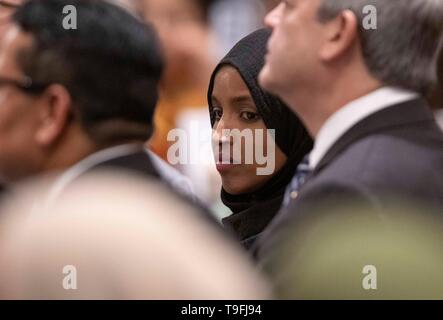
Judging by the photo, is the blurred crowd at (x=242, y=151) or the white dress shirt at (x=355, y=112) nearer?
the blurred crowd at (x=242, y=151)

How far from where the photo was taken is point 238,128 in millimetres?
1997

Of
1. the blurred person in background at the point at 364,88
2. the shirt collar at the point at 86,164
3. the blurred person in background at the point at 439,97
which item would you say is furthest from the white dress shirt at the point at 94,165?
the blurred person in background at the point at 439,97

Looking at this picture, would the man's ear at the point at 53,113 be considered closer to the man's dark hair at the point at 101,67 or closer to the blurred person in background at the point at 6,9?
the man's dark hair at the point at 101,67

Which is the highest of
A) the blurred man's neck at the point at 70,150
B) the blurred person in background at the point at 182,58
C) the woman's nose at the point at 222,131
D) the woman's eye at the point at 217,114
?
the blurred person in background at the point at 182,58

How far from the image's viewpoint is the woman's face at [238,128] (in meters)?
1.99

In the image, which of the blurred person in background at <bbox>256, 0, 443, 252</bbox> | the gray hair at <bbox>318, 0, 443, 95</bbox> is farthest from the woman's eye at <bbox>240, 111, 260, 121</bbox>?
the gray hair at <bbox>318, 0, 443, 95</bbox>

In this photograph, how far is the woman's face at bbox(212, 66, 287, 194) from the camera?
1994mm

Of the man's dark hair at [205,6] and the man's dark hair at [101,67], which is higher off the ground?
the man's dark hair at [205,6]

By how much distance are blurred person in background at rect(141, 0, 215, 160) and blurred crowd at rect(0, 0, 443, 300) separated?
22mm

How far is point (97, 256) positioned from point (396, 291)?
0.56 meters

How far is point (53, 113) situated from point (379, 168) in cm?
50

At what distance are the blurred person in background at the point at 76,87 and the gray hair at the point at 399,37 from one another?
31 centimetres

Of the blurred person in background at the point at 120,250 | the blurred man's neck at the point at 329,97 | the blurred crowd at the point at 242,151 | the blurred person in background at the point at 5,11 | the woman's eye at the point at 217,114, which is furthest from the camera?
the woman's eye at the point at 217,114
